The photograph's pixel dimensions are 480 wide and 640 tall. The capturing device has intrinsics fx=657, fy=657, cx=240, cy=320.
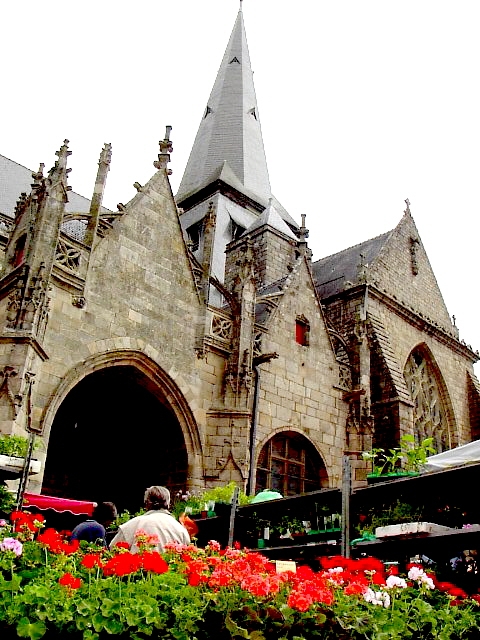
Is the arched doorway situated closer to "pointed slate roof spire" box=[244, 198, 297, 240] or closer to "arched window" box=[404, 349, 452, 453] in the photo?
"pointed slate roof spire" box=[244, 198, 297, 240]

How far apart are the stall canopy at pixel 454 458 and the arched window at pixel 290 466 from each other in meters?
6.43

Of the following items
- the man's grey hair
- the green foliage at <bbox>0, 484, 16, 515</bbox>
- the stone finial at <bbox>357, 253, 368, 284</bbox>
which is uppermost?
the stone finial at <bbox>357, 253, 368, 284</bbox>

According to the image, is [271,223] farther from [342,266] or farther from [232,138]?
[232,138]

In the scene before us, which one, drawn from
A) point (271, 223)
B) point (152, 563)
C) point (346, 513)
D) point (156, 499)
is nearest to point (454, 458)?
point (346, 513)

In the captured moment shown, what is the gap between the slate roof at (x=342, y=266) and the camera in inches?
775

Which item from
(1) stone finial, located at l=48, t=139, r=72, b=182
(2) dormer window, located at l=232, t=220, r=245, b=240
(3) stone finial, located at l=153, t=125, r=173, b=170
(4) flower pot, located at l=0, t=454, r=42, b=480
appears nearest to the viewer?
(4) flower pot, located at l=0, t=454, r=42, b=480

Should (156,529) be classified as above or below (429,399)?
below

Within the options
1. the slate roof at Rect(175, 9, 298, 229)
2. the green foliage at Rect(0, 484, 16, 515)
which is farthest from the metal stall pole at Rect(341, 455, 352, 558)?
the slate roof at Rect(175, 9, 298, 229)

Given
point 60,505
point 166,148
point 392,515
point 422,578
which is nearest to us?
point 422,578

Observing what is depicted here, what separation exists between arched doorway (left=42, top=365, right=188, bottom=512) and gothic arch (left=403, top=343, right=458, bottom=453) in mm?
9095

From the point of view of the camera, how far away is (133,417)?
1270 cm

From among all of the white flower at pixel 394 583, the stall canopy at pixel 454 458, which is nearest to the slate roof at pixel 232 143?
the stall canopy at pixel 454 458

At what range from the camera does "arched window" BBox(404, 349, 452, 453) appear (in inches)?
747

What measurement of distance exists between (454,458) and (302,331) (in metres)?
8.18
